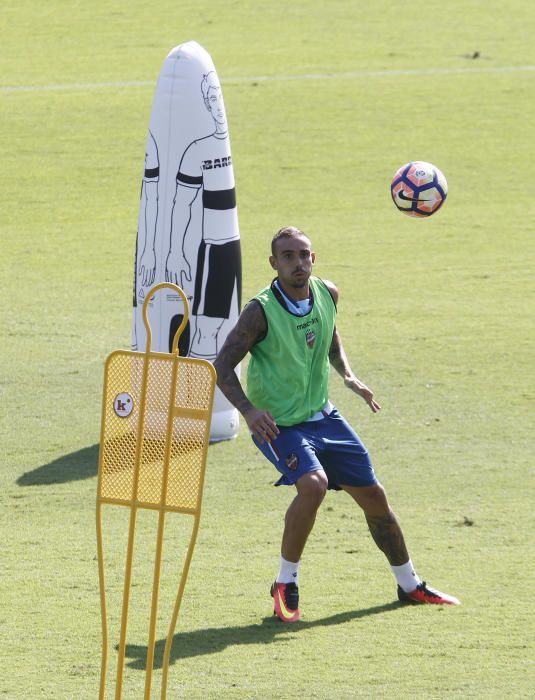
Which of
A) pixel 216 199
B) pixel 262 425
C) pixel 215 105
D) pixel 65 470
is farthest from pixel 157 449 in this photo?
pixel 215 105

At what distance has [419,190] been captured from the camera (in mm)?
10586

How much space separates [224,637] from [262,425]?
1.08m

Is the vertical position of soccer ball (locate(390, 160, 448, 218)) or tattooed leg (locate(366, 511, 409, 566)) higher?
soccer ball (locate(390, 160, 448, 218))

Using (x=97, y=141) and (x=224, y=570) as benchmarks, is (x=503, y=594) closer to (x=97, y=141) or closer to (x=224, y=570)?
(x=224, y=570)

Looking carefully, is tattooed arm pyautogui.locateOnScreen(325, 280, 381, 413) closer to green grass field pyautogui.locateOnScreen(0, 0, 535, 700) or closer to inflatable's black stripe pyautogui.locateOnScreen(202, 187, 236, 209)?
green grass field pyautogui.locateOnScreen(0, 0, 535, 700)

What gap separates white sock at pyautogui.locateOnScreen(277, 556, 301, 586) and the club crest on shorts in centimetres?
51

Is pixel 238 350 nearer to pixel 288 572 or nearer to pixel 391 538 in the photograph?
pixel 288 572

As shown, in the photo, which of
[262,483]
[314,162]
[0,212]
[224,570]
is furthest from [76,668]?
[314,162]

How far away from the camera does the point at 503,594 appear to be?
754 cm

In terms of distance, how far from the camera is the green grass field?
6910 millimetres

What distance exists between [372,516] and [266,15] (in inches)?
882

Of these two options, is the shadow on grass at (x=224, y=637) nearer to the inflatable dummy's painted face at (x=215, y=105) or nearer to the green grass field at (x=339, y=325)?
the green grass field at (x=339, y=325)

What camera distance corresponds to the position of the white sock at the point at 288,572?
722 cm

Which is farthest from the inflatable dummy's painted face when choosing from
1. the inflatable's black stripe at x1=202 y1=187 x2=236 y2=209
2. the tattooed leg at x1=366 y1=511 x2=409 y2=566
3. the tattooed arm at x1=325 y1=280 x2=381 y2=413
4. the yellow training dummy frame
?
the yellow training dummy frame
